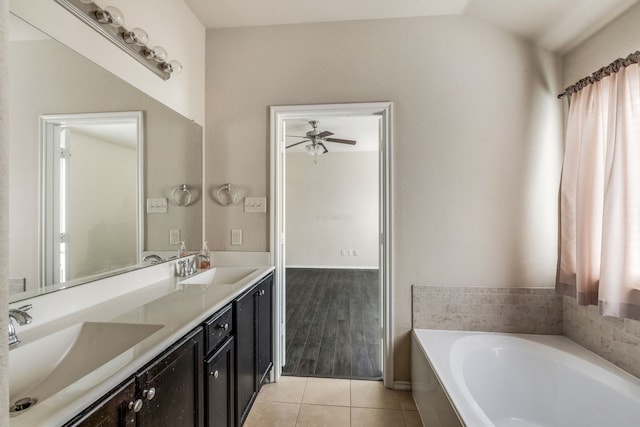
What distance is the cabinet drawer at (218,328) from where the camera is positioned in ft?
4.00

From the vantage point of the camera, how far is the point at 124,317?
110cm

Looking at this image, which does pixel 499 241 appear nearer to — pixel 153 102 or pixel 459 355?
pixel 459 355

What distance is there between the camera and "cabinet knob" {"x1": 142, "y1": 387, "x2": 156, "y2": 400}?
84 cm

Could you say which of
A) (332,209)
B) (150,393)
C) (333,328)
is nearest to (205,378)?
(150,393)

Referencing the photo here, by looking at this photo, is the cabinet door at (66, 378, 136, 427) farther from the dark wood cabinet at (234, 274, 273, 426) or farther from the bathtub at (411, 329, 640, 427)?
the bathtub at (411, 329, 640, 427)

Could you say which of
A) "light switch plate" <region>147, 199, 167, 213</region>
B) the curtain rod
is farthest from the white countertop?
the curtain rod

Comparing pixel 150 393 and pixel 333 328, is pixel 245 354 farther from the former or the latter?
pixel 333 328

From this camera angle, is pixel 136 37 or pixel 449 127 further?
pixel 449 127

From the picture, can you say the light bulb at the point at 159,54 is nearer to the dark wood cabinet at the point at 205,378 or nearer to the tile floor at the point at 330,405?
the dark wood cabinet at the point at 205,378

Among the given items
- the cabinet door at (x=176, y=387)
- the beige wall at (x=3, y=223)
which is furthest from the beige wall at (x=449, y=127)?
the beige wall at (x=3, y=223)

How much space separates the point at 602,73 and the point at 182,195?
2.66 metres

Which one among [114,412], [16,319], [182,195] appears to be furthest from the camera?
[182,195]

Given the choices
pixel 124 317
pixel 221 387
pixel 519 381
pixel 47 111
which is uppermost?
pixel 47 111

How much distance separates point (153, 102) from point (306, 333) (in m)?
2.44
